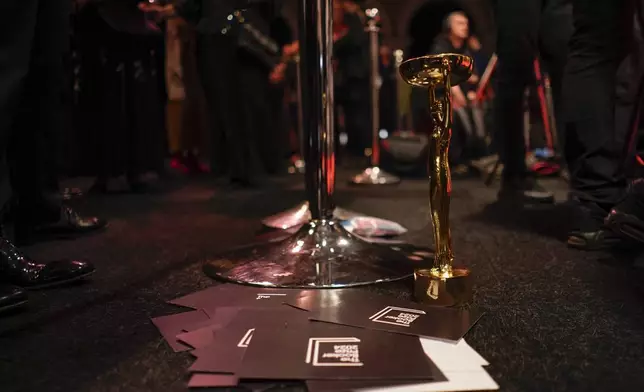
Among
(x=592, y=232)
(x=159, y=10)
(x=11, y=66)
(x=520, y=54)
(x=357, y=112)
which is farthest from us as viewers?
(x=357, y=112)

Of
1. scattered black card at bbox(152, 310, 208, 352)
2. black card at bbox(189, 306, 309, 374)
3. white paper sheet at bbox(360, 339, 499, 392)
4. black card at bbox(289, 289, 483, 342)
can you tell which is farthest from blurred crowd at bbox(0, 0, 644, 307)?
white paper sheet at bbox(360, 339, 499, 392)

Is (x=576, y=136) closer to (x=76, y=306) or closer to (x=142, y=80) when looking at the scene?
(x=76, y=306)

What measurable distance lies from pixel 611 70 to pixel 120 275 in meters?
1.20

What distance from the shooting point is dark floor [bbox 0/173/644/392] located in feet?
2.24

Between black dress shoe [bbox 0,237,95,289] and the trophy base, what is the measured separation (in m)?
0.66

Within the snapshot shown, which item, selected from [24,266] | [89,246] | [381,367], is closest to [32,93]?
[89,246]

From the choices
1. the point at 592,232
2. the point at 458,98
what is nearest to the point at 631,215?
the point at 592,232

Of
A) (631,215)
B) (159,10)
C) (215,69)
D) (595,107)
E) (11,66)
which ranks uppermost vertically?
(159,10)

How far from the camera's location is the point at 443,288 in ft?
2.95

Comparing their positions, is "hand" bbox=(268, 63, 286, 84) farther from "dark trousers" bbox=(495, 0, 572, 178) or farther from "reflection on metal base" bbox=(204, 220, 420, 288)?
"reflection on metal base" bbox=(204, 220, 420, 288)

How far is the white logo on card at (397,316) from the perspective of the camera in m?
0.82

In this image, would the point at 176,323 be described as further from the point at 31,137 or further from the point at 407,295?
the point at 31,137

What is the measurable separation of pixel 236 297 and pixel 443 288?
13.5 inches

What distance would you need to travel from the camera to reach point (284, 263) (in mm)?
1149
